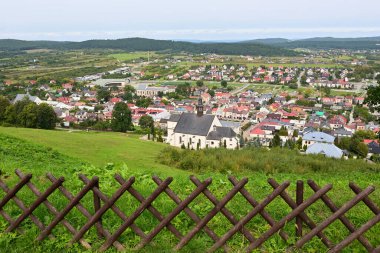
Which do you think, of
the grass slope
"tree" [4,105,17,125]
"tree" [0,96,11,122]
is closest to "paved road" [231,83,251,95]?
"tree" [4,105,17,125]

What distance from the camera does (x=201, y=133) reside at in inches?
1631

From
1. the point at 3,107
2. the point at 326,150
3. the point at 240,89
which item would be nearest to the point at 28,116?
the point at 3,107

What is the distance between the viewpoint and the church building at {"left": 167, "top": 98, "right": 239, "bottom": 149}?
135ft

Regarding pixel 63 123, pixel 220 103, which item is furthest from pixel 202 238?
pixel 220 103

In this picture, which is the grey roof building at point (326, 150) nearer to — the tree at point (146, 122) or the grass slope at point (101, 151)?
the tree at point (146, 122)

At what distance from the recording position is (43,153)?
40.8 ft

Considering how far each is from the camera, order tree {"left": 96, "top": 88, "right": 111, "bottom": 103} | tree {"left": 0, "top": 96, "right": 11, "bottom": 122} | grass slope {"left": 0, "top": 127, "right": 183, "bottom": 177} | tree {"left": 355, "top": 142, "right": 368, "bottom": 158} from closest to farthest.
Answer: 1. grass slope {"left": 0, "top": 127, "right": 183, "bottom": 177}
2. tree {"left": 0, "top": 96, "right": 11, "bottom": 122}
3. tree {"left": 355, "top": 142, "right": 368, "bottom": 158}
4. tree {"left": 96, "top": 88, "right": 111, "bottom": 103}

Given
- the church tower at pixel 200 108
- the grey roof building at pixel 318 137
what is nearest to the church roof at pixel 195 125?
the church tower at pixel 200 108

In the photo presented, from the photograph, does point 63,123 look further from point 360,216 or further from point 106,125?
point 360,216

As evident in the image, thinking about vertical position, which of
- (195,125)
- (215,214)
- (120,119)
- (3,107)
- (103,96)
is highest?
(215,214)

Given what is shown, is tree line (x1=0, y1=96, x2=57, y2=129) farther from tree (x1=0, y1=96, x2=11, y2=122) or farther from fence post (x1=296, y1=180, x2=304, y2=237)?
fence post (x1=296, y1=180, x2=304, y2=237)

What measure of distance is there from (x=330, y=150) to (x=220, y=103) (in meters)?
51.1

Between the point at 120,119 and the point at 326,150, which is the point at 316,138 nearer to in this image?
the point at 326,150

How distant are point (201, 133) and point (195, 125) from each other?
121 centimetres
